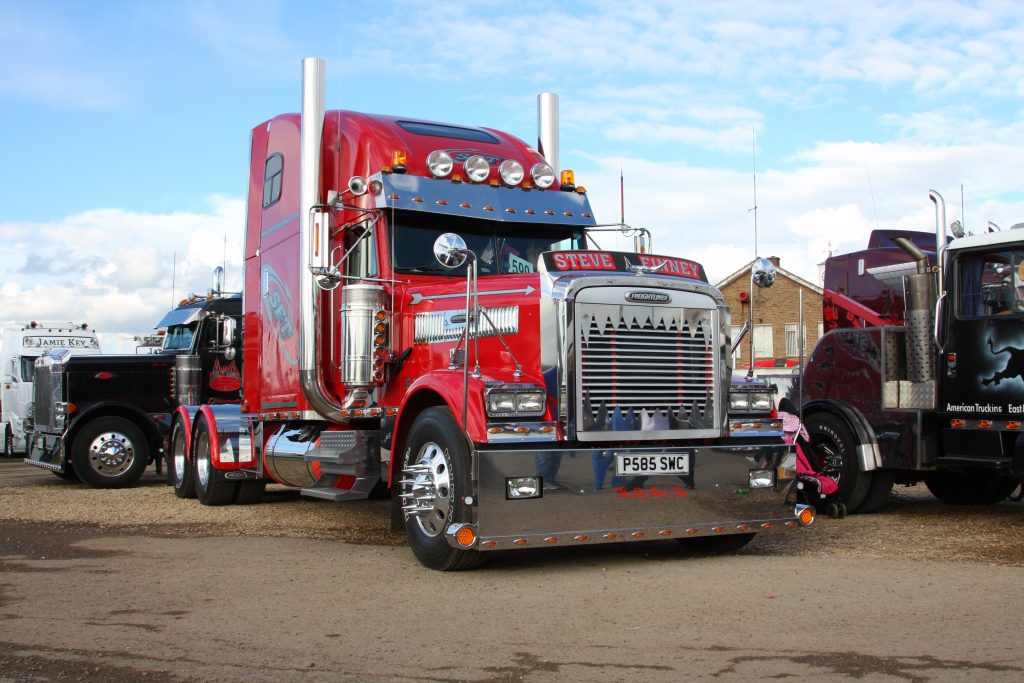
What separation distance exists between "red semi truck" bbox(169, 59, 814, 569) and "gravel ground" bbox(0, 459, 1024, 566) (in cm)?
58

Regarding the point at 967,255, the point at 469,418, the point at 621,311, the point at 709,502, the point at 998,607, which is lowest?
the point at 998,607

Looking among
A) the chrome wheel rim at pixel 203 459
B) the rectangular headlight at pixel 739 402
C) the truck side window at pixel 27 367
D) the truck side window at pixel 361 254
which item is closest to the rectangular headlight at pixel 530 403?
the rectangular headlight at pixel 739 402

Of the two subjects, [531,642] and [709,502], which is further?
[709,502]

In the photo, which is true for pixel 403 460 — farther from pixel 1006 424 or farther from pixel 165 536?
pixel 1006 424

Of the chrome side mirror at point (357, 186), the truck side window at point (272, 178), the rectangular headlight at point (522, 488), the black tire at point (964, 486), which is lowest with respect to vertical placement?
the black tire at point (964, 486)

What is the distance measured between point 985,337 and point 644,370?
11.8ft

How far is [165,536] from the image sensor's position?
9.90m

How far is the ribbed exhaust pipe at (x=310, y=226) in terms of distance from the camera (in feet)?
30.3

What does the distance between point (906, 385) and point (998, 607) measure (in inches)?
156

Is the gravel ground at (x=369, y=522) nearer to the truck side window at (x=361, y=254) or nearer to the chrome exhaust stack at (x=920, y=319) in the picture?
the chrome exhaust stack at (x=920, y=319)

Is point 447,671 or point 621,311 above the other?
point 621,311

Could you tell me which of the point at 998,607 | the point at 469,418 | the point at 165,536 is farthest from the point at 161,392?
the point at 998,607

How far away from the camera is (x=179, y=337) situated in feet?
55.0

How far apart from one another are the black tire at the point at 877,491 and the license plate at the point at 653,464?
3.83 meters
